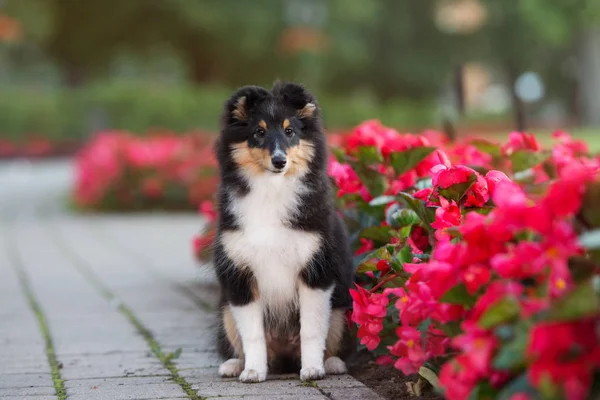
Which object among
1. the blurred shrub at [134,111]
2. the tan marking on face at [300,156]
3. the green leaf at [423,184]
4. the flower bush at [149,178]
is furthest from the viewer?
the blurred shrub at [134,111]

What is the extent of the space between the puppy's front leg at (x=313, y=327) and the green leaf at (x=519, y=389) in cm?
153

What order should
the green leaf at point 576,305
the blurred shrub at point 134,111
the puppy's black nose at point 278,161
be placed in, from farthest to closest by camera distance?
the blurred shrub at point 134,111 → the puppy's black nose at point 278,161 → the green leaf at point 576,305

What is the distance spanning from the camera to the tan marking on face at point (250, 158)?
3.78 m

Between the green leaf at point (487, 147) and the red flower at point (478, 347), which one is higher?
the green leaf at point (487, 147)

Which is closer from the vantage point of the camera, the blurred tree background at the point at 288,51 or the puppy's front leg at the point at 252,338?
the puppy's front leg at the point at 252,338

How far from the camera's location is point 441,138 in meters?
6.54

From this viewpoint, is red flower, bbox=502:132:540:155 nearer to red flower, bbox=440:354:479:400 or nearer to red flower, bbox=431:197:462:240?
red flower, bbox=431:197:462:240

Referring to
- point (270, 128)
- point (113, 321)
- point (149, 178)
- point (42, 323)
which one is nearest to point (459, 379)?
point (270, 128)

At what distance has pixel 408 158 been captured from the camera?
4.79 m

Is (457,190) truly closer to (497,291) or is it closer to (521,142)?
(497,291)

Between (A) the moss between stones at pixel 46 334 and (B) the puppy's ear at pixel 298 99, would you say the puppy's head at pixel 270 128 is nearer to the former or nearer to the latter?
(B) the puppy's ear at pixel 298 99

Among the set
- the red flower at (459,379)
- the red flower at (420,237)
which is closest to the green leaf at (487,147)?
the red flower at (420,237)

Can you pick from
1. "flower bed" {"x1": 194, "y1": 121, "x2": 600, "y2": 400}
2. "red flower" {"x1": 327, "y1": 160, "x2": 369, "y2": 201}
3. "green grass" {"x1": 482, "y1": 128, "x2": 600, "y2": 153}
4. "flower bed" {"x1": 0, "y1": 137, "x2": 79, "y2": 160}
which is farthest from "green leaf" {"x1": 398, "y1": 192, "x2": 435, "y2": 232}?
"flower bed" {"x1": 0, "y1": 137, "x2": 79, "y2": 160}

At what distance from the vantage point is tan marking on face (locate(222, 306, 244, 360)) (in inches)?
163
